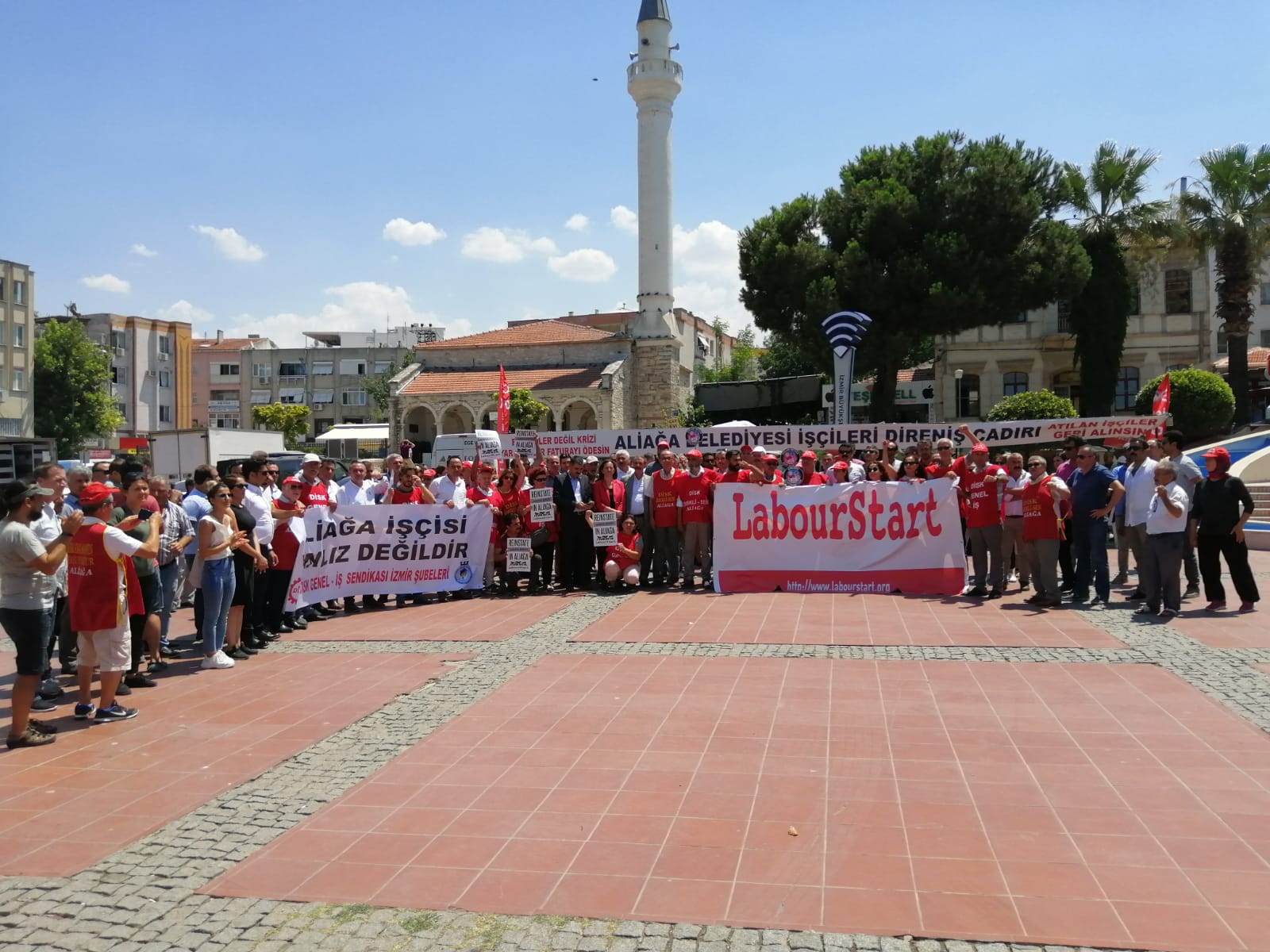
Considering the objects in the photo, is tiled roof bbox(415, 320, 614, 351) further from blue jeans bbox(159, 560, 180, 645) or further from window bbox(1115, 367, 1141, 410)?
blue jeans bbox(159, 560, 180, 645)

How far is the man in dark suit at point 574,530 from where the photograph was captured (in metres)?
13.1

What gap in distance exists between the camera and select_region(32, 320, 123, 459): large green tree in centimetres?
5841

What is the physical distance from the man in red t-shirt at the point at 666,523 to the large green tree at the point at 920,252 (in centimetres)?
2407

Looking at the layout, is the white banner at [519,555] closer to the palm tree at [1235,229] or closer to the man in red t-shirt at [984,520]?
the man in red t-shirt at [984,520]

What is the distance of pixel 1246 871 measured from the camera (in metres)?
4.18

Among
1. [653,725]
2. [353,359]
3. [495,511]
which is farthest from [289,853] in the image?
[353,359]

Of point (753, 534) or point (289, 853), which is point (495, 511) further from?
point (289, 853)

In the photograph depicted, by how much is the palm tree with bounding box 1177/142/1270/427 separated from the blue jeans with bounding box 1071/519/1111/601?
29544mm

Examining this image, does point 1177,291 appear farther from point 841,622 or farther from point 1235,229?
point 841,622

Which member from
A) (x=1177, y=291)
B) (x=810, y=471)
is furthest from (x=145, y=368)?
(x=810, y=471)

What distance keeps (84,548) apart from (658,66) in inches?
1750

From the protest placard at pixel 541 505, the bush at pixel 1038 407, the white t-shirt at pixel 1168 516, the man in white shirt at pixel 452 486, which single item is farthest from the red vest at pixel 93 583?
the bush at pixel 1038 407

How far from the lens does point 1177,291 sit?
143ft

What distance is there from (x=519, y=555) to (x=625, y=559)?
1.35m
